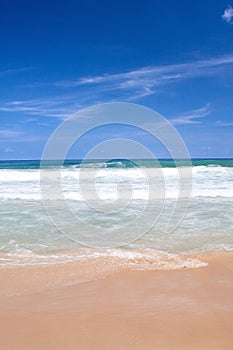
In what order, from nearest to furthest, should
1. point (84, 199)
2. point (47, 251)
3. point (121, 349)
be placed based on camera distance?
point (121, 349) < point (47, 251) < point (84, 199)

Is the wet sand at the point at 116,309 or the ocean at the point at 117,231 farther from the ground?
the ocean at the point at 117,231

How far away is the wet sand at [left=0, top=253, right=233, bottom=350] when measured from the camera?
110 inches

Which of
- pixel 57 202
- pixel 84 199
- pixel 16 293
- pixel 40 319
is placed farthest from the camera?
pixel 84 199

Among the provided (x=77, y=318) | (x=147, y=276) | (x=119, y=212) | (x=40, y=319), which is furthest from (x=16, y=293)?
(x=119, y=212)

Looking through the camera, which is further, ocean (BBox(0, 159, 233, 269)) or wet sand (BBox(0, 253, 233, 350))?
ocean (BBox(0, 159, 233, 269))

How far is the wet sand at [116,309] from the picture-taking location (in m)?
2.80

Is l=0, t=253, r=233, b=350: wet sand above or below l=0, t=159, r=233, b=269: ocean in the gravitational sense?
below

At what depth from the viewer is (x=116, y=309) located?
338cm

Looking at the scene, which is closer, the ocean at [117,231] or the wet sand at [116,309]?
the wet sand at [116,309]

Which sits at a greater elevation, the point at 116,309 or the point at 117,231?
the point at 117,231

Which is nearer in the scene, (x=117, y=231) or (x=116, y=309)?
(x=116, y=309)

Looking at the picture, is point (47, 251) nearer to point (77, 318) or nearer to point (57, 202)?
point (77, 318)

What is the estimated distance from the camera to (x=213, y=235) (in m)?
6.43

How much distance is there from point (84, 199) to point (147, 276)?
27.0 ft
